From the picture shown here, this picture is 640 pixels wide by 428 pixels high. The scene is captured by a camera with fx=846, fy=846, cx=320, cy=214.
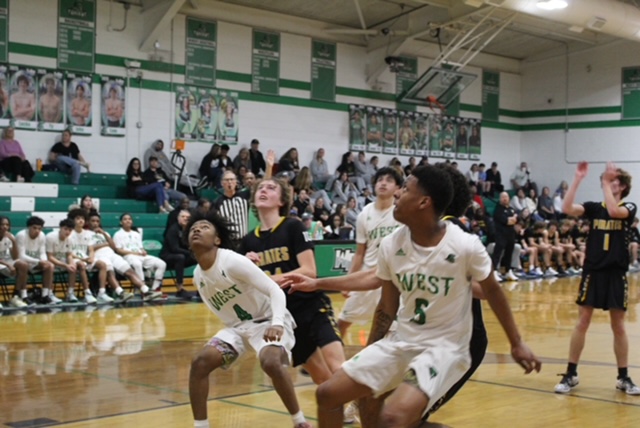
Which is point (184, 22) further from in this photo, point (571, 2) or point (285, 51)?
point (571, 2)

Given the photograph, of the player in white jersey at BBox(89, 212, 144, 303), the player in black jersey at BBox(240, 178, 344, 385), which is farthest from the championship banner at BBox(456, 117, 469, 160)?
the player in black jersey at BBox(240, 178, 344, 385)

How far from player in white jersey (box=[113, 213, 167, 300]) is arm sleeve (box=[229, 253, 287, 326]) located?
364 inches

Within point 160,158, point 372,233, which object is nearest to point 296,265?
point 372,233

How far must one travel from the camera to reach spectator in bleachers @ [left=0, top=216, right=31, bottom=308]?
41.7 ft

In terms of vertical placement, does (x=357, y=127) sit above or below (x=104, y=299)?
above

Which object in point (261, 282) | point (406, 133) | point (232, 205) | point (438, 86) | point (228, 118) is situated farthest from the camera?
point (406, 133)

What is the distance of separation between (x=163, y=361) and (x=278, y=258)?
3.13m

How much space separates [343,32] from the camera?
23.4m

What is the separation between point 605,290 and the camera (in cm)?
686

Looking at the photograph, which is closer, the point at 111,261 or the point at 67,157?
the point at 111,261

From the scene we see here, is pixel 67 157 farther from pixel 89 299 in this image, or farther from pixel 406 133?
pixel 406 133

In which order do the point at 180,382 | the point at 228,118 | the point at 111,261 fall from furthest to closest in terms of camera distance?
the point at 228,118, the point at 111,261, the point at 180,382

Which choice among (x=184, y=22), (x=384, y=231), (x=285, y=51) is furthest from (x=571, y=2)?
(x=384, y=231)

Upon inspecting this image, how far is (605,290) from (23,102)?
1437 centimetres
